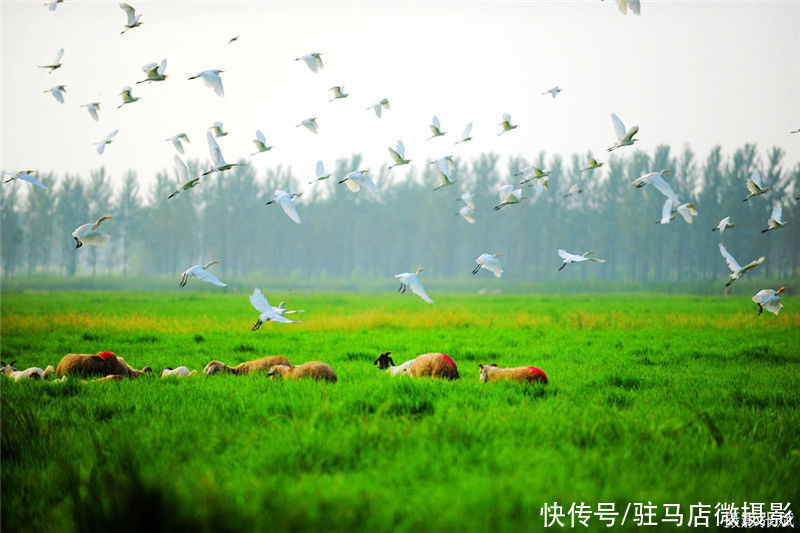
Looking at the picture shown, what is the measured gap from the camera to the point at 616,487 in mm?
3869

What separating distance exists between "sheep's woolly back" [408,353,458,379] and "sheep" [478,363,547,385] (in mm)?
515

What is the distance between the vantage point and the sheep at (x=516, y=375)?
7953 mm

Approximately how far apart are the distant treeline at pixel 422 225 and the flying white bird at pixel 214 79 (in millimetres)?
63993

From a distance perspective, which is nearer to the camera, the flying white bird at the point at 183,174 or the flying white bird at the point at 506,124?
the flying white bird at the point at 183,174

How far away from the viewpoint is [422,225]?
8594 centimetres

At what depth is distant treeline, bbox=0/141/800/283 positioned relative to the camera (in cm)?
7331

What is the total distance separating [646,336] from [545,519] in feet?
46.8

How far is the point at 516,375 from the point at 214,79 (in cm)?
765

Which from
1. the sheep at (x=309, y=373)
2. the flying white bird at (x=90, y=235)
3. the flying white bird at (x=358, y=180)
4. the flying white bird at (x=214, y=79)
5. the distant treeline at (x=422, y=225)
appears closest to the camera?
the flying white bird at (x=90, y=235)

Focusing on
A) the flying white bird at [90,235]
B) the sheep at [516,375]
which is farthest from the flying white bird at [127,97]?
the sheep at [516,375]

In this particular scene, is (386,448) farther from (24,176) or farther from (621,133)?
(621,133)

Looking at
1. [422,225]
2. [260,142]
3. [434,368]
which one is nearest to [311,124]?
[260,142]

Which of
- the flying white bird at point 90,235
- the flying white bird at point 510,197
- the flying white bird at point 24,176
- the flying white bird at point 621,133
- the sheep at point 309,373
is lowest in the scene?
the sheep at point 309,373

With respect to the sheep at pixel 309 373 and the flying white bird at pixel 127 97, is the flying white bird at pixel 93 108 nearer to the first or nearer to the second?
the flying white bird at pixel 127 97
